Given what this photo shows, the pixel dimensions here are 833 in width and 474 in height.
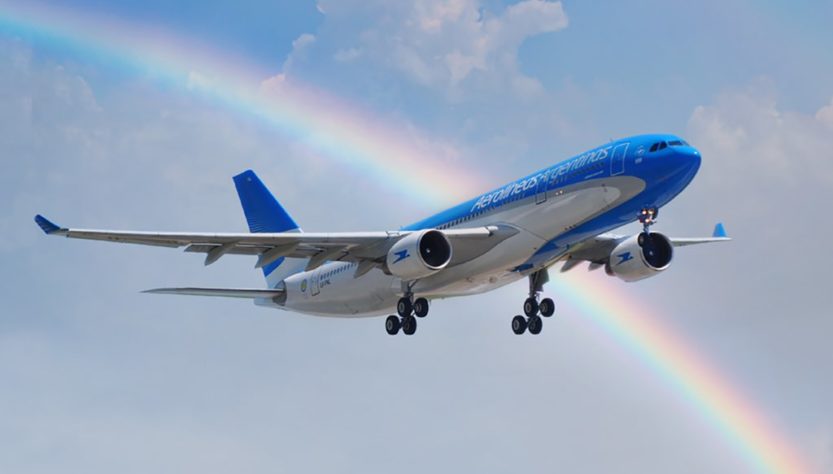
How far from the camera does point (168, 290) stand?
162ft

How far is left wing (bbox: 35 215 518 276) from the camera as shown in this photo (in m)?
43.0

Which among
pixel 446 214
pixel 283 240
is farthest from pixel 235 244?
pixel 446 214

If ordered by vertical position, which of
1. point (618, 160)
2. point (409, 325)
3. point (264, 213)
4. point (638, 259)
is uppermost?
point (264, 213)

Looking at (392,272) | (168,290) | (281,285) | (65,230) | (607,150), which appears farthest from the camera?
(281,285)

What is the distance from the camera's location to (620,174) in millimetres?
41625

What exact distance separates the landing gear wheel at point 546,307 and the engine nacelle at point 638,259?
3.00m

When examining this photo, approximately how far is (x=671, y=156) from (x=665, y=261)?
879 cm

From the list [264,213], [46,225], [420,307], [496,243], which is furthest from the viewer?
[264,213]

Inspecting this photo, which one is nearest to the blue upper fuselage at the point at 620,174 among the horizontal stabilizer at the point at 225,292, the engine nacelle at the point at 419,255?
the engine nacelle at the point at 419,255

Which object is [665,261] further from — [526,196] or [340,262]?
[340,262]

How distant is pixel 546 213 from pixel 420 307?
801 cm

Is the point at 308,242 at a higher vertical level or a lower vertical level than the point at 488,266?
higher

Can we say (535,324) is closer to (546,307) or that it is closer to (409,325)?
(546,307)

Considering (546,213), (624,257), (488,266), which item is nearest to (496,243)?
(488,266)
